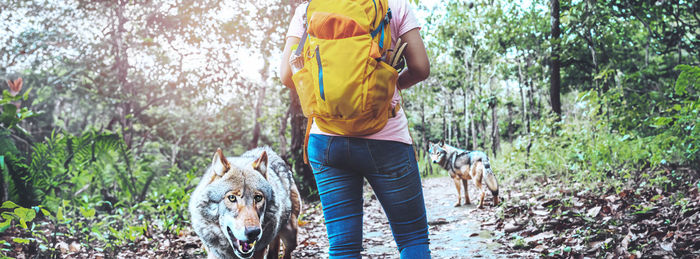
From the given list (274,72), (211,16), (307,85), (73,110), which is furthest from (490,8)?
(73,110)

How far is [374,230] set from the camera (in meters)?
5.95

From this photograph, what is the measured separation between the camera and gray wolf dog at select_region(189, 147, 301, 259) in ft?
8.30

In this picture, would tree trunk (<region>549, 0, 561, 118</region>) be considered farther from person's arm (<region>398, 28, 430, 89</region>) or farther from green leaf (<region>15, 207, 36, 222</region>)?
green leaf (<region>15, 207, 36, 222</region>)

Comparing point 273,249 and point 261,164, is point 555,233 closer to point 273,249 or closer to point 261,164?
point 273,249

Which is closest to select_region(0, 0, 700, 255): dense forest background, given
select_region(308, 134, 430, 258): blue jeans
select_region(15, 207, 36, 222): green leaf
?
select_region(15, 207, 36, 222): green leaf

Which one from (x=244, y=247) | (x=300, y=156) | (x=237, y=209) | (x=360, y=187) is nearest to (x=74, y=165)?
(x=300, y=156)

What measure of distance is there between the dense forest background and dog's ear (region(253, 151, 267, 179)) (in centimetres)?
171

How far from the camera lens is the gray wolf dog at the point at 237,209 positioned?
253 centimetres

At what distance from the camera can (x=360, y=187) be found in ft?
5.90

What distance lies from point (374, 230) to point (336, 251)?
4346 millimetres

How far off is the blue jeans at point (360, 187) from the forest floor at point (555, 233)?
2.06m

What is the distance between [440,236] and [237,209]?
305 centimetres

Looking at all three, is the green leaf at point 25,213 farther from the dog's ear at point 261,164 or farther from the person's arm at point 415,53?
the person's arm at point 415,53

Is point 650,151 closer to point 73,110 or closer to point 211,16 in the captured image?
point 211,16
